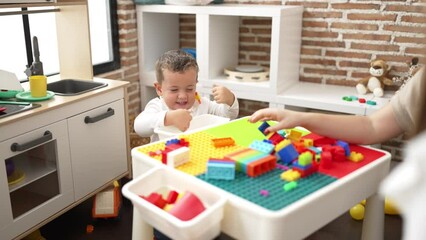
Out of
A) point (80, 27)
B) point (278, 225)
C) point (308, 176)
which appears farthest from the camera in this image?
point (80, 27)

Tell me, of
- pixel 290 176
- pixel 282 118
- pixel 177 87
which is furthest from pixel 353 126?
pixel 177 87

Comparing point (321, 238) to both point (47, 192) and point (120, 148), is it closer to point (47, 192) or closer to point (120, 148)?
point (120, 148)

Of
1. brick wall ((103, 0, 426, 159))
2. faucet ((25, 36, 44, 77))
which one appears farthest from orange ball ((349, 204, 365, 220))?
faucet ((25, 36, 44, 77))

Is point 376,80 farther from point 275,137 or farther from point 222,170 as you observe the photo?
point 222,170

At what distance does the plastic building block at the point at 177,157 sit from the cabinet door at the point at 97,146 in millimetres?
1030

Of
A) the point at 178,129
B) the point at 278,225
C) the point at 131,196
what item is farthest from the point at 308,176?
the point at 178,129

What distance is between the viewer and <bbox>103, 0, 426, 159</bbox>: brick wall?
250 cm

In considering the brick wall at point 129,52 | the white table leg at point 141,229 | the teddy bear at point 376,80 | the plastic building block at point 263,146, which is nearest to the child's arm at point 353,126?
the plastic building block at point 263,146

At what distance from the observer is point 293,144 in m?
1.19

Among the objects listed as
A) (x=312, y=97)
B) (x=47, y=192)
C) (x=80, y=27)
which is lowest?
(x=47, y=192)

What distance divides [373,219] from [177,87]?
914 millimetres

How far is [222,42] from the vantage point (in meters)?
2.82

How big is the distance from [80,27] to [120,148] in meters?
0.70

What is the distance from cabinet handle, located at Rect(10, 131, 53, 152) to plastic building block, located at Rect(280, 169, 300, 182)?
115 cm
